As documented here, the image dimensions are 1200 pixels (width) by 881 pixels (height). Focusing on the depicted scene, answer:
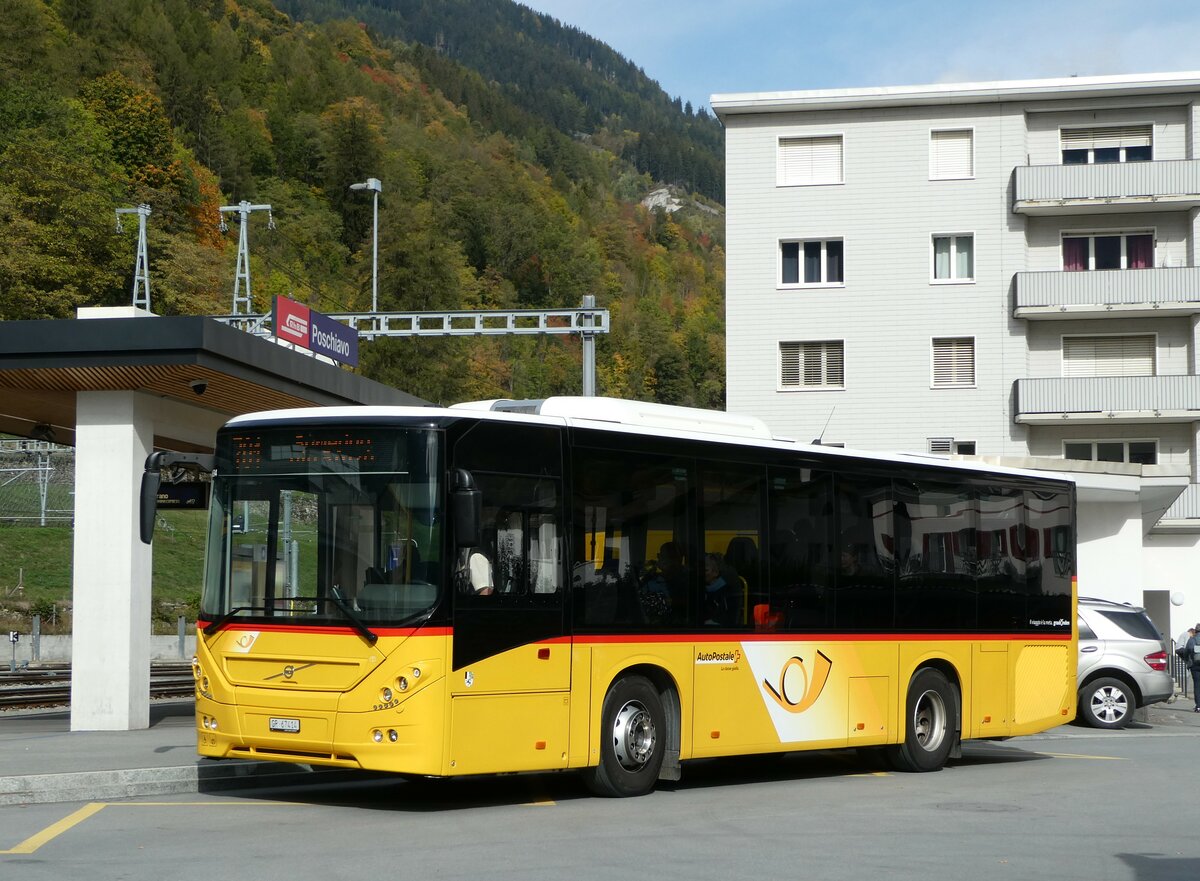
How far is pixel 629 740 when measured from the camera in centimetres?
1295

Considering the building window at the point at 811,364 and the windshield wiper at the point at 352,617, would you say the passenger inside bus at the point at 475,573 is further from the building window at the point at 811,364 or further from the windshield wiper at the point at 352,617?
the building window at the point at 811,364

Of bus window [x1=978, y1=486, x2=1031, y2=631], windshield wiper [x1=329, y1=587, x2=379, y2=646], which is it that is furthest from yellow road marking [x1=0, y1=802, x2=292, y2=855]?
bus window [x1=978, y1=486, x2=1031, y2=631]

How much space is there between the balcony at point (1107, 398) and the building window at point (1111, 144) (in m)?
6.96

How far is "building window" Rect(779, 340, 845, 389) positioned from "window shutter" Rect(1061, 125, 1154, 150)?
9655mm

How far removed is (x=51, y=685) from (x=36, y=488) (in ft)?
95.4

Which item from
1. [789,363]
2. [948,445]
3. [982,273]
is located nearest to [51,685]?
[789,363]

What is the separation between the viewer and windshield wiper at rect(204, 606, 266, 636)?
11969mm

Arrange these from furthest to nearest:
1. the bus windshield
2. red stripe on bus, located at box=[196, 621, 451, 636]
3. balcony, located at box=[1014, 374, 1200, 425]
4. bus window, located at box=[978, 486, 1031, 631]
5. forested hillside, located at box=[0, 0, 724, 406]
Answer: forested hillside, located at box=[0, 0, 724, 406], balcony, located at box=[1014, 374, 1200, 425], bus window, located at box=[978, 486, 1031, 631], the bus windshield, red stripe on bus, located at box=[196, 621, 451, 636]

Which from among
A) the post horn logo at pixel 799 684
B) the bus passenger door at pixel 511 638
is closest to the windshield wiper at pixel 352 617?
the bus passenger door at pixel 511 638

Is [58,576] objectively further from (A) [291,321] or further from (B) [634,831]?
(B) [634,831]

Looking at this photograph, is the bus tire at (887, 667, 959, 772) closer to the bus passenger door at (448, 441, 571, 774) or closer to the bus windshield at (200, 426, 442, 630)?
the bus passenger door at (448, 441, 571, 774)

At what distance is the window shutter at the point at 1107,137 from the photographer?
4919 centimetres

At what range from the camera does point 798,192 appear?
49.8 m

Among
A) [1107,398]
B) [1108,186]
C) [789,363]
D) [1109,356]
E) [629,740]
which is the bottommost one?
[629,740]
